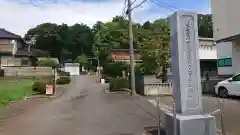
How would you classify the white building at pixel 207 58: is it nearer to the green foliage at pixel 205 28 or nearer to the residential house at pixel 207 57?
the residential house at pixel 207 57

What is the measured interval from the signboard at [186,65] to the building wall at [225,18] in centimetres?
1764

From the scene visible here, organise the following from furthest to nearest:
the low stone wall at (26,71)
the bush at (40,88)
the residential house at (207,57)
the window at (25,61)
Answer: the window at (25,61), the low stone wall at (26,71), the residential house at (207,57), the bush at (40,88)

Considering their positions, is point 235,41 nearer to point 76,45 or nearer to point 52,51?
point 52,51

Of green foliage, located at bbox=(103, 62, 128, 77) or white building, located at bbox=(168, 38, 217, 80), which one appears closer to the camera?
white building, located at bbox=(168, 38, 217, 80)

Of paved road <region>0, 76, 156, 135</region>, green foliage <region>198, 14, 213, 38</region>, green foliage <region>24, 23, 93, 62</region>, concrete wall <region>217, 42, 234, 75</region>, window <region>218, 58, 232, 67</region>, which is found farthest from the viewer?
green foliage <region>24, 23, 93, 62</region>

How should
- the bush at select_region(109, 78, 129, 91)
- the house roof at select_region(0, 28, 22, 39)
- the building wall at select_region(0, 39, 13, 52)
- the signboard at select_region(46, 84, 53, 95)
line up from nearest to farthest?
the signboard at select_region(46, 84, 53, 95)
the bush at select_region(109, 78, 129, 91)
the building wall at select_region(0, 39, 13, 52)
the house roof at select_region(0, 28, 22, 39)

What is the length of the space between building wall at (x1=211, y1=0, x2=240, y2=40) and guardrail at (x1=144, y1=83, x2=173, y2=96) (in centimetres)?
752

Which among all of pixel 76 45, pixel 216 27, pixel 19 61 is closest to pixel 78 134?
pixel 216 27

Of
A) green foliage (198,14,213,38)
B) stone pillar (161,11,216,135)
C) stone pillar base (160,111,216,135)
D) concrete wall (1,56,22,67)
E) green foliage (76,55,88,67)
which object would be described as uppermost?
green foliage (198,14,213,38)

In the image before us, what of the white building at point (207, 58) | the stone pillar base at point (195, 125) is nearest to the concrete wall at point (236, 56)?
the white building at point (207, 58)

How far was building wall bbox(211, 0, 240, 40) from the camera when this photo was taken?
24500mm

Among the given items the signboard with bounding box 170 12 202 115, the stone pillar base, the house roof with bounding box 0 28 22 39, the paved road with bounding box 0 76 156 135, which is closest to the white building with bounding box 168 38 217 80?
the paved road with bounding box 0 76 156 135

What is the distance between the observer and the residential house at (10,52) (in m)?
48.4

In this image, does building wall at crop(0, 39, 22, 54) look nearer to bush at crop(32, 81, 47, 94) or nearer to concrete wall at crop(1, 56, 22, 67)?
concrete wall at crop(1, 56, 22, 67)
